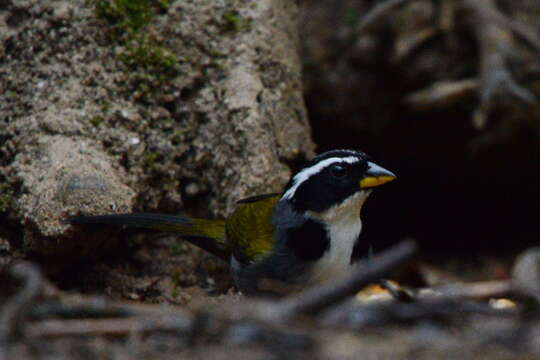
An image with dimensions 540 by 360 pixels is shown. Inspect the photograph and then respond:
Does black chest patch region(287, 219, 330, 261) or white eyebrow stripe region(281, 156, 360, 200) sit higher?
white eyebrow stripe region(281, 156, 360, 200)

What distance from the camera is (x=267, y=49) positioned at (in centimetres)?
513

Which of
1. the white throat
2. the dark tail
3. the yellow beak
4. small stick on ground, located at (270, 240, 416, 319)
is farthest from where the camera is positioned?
the dark tail

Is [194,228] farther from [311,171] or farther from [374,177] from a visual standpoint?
[374,177]

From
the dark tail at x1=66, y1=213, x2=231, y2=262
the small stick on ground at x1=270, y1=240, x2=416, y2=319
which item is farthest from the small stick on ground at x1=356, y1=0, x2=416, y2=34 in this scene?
the small stick on ground at x1=270, y1=240, x2=416, y2=319

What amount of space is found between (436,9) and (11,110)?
405 centimetres

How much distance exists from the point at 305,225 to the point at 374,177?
1.42 ft

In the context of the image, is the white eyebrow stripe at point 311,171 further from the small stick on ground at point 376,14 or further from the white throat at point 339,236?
the small stick on ground at point 376,14

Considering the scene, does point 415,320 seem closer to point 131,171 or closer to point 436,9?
point 131,171

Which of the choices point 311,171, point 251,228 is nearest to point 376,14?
point 311,171

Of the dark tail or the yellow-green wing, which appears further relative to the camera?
the dark tail

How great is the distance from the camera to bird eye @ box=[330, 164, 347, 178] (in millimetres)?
4223

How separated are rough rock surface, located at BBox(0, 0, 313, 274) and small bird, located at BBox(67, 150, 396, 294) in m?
0.39

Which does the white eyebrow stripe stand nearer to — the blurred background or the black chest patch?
the black chest patch

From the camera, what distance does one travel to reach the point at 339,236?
4148mm
